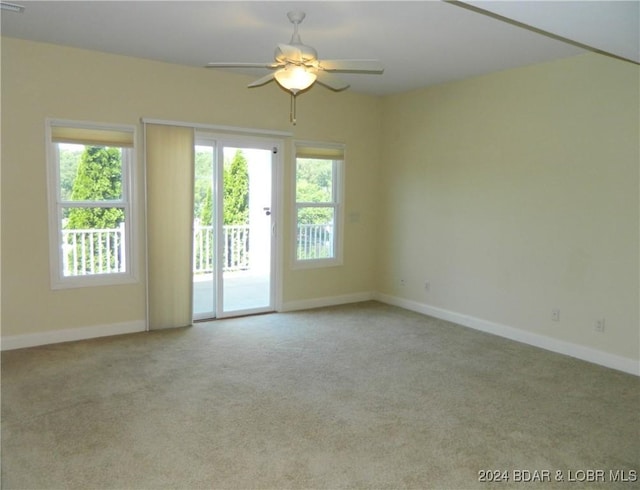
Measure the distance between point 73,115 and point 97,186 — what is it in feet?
2.21

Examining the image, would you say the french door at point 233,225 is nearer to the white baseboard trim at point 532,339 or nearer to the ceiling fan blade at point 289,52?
the white baseboard trim at point 532,339

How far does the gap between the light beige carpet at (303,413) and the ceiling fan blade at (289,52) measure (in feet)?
7.57

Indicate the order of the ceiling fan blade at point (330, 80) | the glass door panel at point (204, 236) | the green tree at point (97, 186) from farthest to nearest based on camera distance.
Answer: the glass door panel at point (204, 236) < the green tree at point (97, 186) < the ceiling fan blade at point (330, 80)

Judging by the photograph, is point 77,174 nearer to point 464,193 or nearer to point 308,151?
point 308,151

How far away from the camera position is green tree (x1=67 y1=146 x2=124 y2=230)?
4.57 m

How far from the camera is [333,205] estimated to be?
6219 millimetres

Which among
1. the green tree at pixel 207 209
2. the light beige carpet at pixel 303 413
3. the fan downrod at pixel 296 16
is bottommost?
the light beige carpet at pixel 303 413

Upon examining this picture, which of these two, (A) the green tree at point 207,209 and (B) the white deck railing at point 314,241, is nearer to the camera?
(A) the green tree at point 207,209

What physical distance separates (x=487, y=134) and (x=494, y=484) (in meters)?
3.64

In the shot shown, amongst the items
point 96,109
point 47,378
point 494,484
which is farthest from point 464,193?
point 47,378

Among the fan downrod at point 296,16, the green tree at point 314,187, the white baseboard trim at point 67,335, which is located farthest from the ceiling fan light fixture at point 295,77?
the white baseboard trim at point 67,335

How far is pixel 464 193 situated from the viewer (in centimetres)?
535

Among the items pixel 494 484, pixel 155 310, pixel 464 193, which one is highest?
pixel 464 193

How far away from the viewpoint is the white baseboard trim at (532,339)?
4051 millimetres
